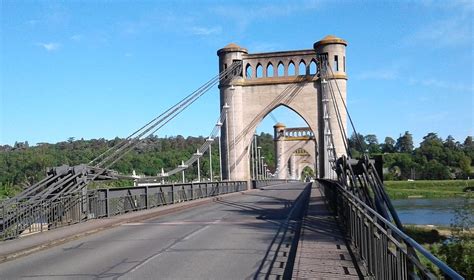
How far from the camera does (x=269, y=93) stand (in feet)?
145

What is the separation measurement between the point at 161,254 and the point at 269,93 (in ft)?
116

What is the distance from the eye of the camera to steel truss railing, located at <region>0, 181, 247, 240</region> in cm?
1227

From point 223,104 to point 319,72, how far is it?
25.9 ft

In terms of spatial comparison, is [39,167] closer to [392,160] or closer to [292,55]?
[292,55]

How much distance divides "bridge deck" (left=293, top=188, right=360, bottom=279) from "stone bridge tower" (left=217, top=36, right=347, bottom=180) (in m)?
29.8

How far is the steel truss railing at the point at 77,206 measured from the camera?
12266 mm

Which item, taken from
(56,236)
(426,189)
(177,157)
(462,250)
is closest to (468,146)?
(426,189)

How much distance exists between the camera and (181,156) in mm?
63875

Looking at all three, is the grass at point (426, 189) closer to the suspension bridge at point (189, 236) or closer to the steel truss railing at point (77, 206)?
the suspension bridge at point (189, 236)

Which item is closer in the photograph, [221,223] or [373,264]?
[373,264]

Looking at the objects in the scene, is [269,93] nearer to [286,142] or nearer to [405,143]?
[286,142]

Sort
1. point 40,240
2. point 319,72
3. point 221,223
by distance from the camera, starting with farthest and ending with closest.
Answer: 1. point 319,72
2. point 221,223
3. point 40,240

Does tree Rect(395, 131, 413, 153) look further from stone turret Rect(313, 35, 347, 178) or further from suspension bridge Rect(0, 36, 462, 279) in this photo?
suspension bridge Rect(0, 36, 462, 279)

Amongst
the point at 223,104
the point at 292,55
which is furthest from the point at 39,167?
the point at 292,55
